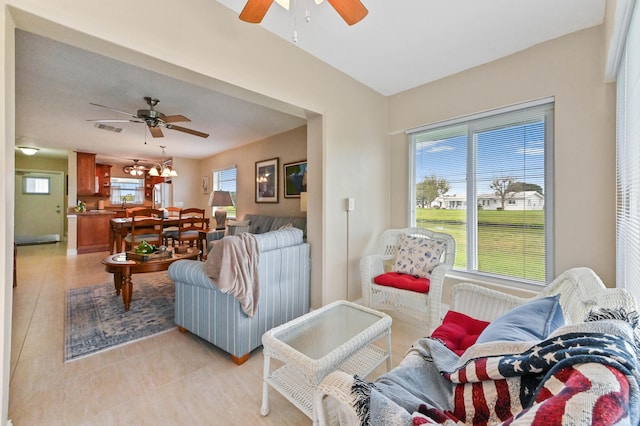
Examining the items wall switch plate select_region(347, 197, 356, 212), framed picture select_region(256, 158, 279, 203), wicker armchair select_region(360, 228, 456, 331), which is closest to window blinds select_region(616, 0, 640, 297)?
wicker armchair select_region(360, 228, 456, 331)

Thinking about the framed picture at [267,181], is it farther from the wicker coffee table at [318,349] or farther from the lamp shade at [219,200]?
the wicker coffee table at [318,349]

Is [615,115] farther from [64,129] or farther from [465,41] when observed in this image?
[64,129]

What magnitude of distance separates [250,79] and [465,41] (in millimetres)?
1840

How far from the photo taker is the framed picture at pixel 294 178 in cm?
428

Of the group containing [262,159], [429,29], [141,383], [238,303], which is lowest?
[141,383]

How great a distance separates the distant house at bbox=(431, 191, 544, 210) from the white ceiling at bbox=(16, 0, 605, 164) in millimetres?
1298

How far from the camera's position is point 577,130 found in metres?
2.13

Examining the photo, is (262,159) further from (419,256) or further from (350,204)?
(419,256)

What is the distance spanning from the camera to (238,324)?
1987 mm

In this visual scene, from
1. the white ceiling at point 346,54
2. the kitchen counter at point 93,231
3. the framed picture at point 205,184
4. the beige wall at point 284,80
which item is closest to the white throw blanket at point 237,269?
the beige wall at point 284,80

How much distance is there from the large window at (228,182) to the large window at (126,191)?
3.63 metres

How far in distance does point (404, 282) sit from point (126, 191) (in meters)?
9.25

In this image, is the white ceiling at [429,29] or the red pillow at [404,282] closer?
the white ceiling at [429,29]

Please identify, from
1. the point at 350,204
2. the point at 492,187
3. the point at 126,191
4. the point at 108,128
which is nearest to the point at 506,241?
the point at 492,187
